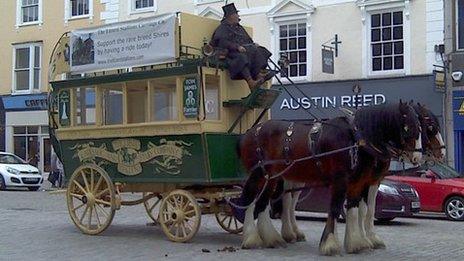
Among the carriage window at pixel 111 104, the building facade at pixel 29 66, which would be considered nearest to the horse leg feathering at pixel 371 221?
the carriage window at pixel 111 104

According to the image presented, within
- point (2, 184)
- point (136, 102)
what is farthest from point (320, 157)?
point (2, 184)

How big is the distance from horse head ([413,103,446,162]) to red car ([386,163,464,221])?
7364 mm

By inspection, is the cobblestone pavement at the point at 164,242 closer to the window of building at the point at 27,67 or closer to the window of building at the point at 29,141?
the window of building at the point at 29,141

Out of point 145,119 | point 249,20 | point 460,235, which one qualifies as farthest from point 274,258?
point 249,20

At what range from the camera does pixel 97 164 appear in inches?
520

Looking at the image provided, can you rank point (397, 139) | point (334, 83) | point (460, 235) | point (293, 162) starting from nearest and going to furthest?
point (397, 139) → point (293, 162) → point (460, 235) → point (334, 83)

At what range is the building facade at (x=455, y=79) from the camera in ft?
77.5

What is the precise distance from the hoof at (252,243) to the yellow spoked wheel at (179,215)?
2.85 feet

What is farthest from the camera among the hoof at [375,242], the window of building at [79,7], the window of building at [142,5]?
the window of building at [79,7]

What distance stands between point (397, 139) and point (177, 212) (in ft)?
12.3

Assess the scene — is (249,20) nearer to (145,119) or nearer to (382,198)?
(382,198)

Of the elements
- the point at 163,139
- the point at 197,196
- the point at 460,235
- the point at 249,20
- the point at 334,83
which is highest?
the point at 249,20

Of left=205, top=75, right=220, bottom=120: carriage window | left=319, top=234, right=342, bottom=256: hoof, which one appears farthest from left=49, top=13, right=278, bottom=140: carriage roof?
left=319, top=234, right=342, bottom=256: hoof

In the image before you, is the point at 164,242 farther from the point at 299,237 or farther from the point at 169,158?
the point at 299,237
